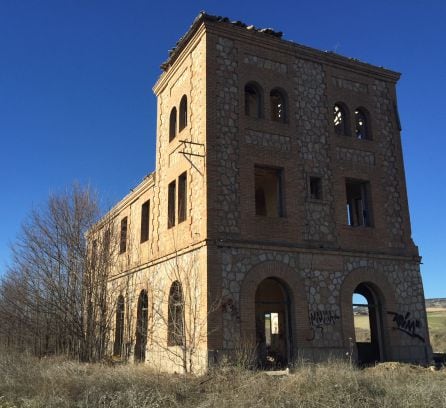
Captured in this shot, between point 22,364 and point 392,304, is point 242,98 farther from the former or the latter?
point 22,364

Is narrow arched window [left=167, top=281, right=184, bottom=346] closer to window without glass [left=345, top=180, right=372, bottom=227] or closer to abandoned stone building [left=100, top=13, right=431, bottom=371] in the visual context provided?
Result: abandoned stone building [left=100, top=13, right=431, bottom=371]

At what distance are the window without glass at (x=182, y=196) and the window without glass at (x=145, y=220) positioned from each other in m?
4.53

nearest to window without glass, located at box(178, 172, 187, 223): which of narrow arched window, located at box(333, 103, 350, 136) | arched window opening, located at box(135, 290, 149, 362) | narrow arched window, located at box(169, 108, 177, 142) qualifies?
narrow arched window, located at box(169, 108, 177, 142)

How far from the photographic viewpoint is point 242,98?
52.2 feet

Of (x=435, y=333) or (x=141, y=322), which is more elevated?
(x=141, y=322)

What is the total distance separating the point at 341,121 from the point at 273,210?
14.1 feet

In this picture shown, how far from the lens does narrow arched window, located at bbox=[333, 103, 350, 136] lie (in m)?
18.0

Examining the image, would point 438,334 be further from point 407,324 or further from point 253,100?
point 253,100

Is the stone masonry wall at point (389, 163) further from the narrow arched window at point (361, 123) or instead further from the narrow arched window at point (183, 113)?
the narrow arched window at point (183, 113)

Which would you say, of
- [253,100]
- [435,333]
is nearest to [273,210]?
[253,100]

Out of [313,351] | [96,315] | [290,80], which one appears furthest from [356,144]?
[96,315]

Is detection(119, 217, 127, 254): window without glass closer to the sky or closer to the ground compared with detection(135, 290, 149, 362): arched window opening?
closer to the sky

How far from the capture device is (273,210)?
762 inches

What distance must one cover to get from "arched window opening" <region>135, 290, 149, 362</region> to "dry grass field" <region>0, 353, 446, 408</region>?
7.32 meters
